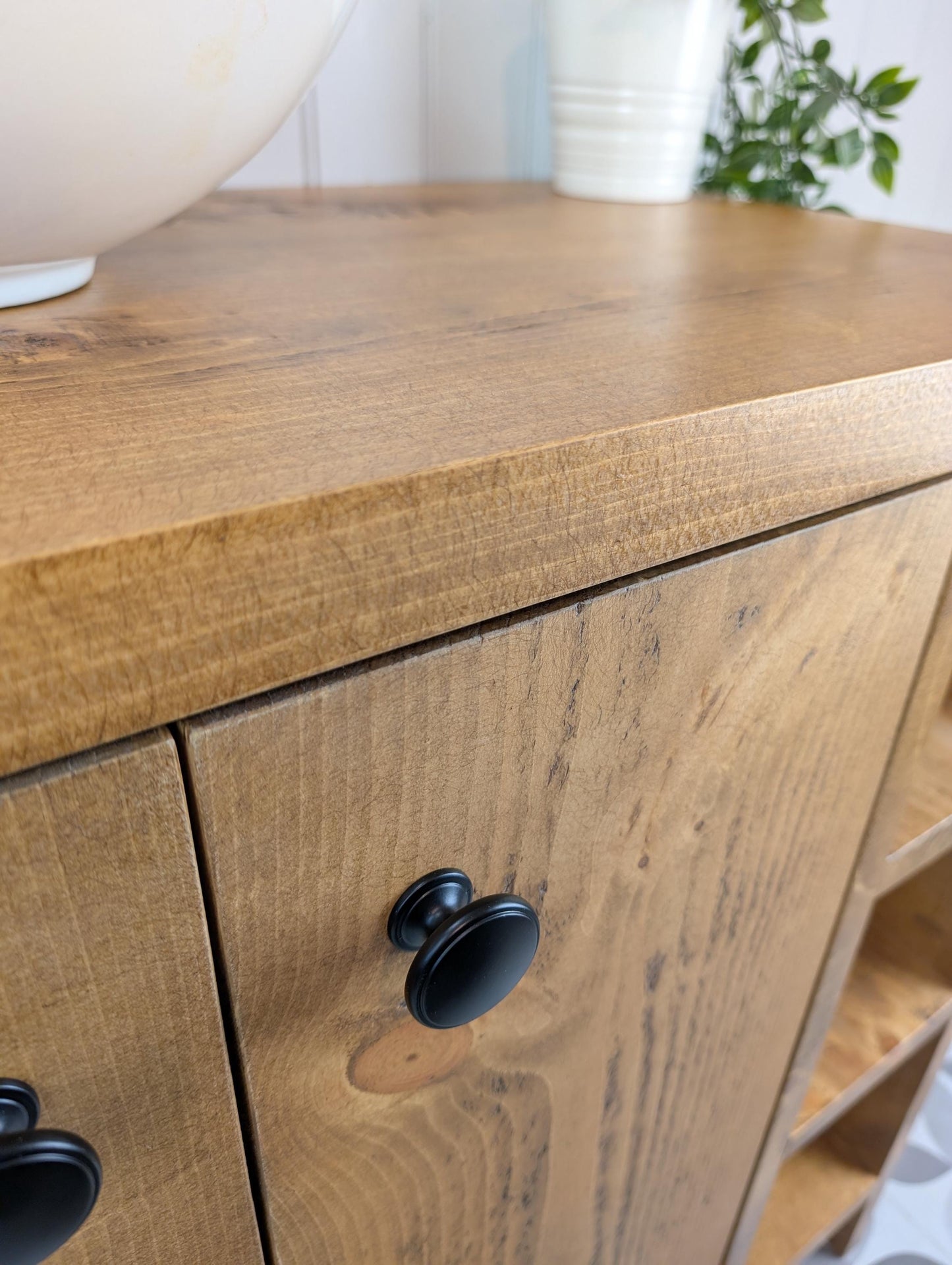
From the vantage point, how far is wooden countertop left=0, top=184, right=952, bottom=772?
15 centimetres

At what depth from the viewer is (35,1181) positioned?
16 centimetres

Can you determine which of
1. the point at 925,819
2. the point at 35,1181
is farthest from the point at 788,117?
the point at 35,1181

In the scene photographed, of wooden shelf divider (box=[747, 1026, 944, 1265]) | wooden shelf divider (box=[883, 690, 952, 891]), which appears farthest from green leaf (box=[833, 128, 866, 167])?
wooden shelf divider (box=[747, 1026, 944, 1265])

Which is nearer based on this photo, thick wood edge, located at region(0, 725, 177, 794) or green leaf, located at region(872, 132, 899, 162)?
thick wood edge, located at region(0, 725, 177, 794)

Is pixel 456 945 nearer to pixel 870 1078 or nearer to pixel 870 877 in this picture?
pixel 870 877

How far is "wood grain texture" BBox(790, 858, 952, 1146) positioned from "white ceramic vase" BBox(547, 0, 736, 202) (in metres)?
0.57

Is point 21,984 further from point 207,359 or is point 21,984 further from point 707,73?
point 707,73

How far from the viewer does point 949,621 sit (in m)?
0.35

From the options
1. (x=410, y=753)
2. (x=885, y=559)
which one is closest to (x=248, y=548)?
(x=410, y=753)

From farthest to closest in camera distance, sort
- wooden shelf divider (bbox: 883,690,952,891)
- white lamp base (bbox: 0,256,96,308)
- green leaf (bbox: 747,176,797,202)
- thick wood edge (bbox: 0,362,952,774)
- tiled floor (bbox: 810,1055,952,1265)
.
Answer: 1. tiled floor (bbox: 810,1055,952,1265)
2. green leaf (bbox: 747,176,797,202)
3. wooden shelf divider (bbox: 883,690,952,891)
4. white lamp base (bbox: 0,256,96,308)
5. thick wood edge (bbox: 0,362,952,774)

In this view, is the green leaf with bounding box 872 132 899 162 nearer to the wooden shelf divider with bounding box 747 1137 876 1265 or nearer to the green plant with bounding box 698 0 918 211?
the green plant with bounding box 698 0 918 211

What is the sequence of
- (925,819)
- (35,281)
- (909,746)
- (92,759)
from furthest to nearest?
1. (925,819)
2. (909,746)
3. (35,281)
4. (92,759)

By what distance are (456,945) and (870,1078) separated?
23.0 inches

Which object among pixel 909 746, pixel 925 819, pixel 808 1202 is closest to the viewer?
pixel 909 746
